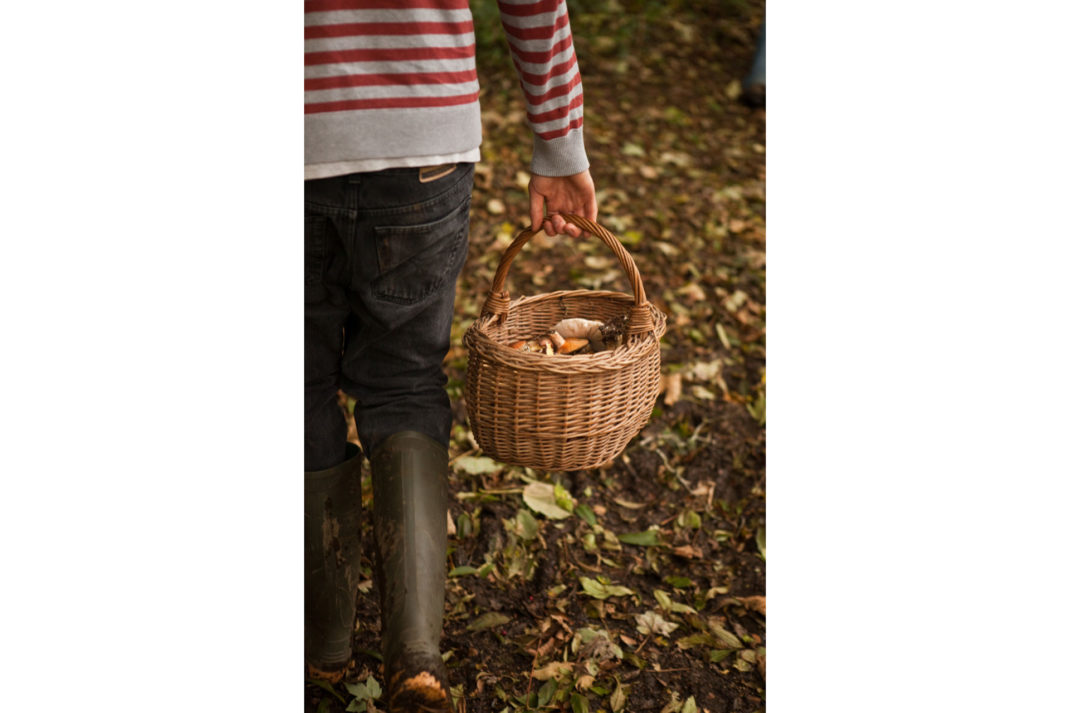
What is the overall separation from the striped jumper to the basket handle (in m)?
0.24

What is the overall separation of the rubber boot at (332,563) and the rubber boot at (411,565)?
142 mm

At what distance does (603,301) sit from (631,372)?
30 centimetres

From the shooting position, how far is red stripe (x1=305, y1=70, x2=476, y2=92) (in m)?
1.17

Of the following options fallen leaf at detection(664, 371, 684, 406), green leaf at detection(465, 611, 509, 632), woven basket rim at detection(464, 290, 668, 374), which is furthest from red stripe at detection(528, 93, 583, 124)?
fallen leaf at detection(664, 371, 684, 406)

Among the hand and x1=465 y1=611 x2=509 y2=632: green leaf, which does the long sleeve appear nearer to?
the hand

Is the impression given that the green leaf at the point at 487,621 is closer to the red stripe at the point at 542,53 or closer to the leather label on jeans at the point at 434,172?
the leather label on jeans at the point at 434,172

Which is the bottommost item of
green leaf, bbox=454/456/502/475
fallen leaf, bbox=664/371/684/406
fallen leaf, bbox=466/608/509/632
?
fallen leaf, bbox=466/608/509/632

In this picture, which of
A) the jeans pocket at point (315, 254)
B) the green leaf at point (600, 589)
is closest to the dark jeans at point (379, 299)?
the jeans pocket at point (315, 254)

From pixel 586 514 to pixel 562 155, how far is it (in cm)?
103

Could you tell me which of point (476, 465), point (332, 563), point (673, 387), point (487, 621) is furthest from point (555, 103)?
point (673, 387)

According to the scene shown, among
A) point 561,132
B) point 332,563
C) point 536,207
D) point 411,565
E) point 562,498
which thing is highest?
point 561,132

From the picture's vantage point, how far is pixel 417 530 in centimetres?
141

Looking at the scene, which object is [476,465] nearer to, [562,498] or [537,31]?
[562,498]

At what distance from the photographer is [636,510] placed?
2.28m
